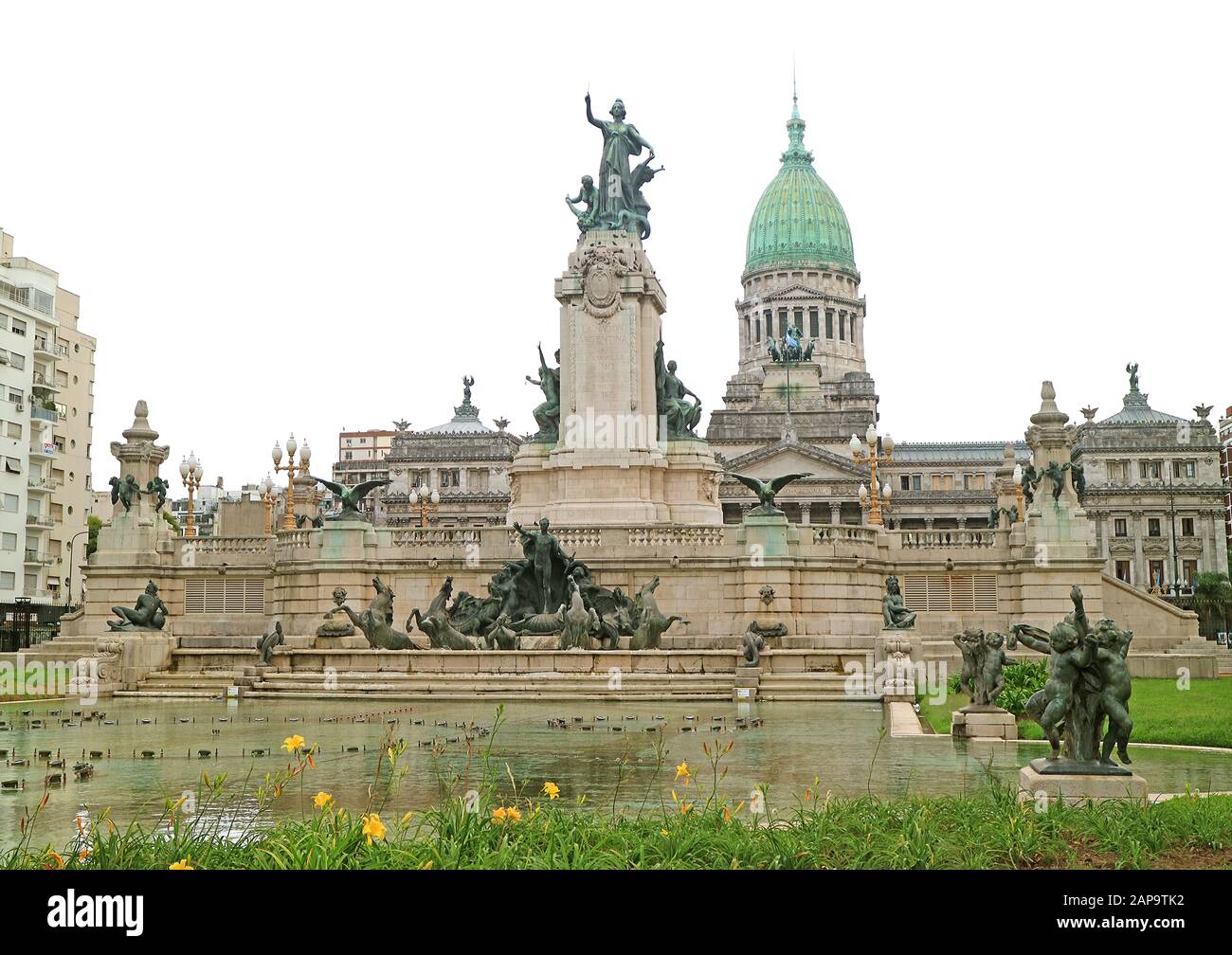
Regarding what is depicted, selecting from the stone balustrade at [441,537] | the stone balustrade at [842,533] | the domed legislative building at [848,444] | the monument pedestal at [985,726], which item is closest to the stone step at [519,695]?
the monument pedestal at [985,726]

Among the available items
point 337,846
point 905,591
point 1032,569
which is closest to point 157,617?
point 905,591

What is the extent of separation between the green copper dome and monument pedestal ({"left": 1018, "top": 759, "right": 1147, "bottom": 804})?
13806 centimetres

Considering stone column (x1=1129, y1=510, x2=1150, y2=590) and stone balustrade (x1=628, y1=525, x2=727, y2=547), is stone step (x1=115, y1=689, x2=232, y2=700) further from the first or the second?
stone column (x1=1129, y1=510, x2=1150, y2=590)

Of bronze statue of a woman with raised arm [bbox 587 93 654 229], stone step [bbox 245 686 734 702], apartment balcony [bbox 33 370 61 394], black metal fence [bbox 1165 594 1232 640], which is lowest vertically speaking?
stone step [bbox 245 686 734 702]

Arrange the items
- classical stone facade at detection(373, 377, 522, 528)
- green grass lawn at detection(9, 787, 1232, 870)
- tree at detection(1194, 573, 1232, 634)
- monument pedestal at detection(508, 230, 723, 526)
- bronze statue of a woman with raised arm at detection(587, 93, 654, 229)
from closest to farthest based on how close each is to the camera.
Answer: green grass lawn at detection(9, 787, 1232, 870), monument pedestal at detection(508, 230, 723, 526), bronze statue of a woman with raised arm at detection(587, 93, 654, 229), tree at detection(1194, 573, 1232, 634), classical stone facade at detection(373, 377, 522, 528)

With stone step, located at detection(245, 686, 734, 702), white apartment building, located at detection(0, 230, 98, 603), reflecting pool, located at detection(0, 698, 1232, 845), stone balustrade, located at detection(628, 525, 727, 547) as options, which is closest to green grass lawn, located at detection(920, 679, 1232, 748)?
reflecting pool, located at detection(0, 698, 1232, 845)

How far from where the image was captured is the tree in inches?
3381

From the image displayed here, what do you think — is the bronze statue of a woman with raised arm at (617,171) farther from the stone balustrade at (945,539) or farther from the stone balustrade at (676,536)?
the stone balustrade at (945,539)

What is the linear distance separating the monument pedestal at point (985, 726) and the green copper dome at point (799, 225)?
130697 millimetres

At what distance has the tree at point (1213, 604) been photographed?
8588 cm

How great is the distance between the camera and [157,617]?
3597 cm

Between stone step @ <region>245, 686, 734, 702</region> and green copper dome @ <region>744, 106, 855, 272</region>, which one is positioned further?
green copper dome @ <region>744, 106, 855, 272</region>
